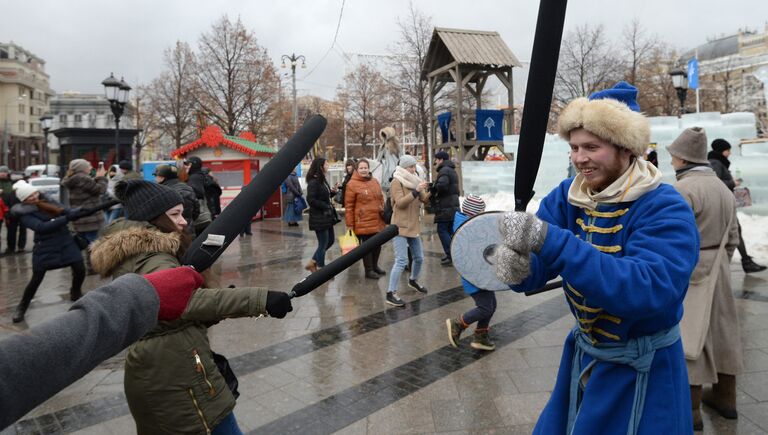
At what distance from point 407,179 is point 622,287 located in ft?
18.1

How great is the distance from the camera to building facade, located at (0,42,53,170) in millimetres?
73375

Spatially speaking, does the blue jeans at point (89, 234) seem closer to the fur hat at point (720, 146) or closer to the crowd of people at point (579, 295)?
the crowd of people at point (579, 295)

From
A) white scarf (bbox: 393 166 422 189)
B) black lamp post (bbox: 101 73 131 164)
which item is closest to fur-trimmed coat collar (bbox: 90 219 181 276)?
white scarf (bbox: 393 166 422 189)

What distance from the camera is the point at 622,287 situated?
4.92 ft

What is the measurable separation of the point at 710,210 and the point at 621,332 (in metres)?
2.28

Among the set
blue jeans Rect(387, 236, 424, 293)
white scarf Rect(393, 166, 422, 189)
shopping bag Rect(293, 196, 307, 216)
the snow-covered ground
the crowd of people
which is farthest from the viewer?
shopping bag Rect(293, 196, 307, 216)

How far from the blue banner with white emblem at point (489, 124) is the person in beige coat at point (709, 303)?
13052mm

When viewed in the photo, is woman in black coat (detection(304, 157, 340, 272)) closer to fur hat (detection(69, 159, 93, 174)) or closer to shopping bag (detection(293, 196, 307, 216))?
fur hat (detection(69, 159, 93, 174))

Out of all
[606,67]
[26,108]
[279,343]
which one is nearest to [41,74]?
[26,108]

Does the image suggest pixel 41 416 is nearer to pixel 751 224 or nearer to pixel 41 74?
pixel 751 224

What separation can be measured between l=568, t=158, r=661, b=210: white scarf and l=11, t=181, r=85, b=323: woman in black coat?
6297 millimetres

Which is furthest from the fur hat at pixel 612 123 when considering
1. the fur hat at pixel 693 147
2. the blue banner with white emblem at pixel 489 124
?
the blue banner with white emblem at pixel 489 124

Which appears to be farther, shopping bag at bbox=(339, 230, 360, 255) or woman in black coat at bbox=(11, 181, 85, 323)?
shopping bag at bbox=(339, 230, 360, 255)

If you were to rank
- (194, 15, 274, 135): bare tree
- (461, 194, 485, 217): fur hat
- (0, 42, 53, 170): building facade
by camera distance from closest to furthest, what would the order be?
(461, 194, 485, 217): fur hat < (194, 15, 274, 135): bare tree < (0, 42, 53, 170): building facade
